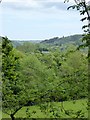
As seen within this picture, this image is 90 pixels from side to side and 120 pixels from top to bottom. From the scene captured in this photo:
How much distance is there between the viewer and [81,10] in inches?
155

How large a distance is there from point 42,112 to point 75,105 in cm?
61

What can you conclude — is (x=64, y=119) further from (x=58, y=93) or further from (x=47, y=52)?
(x=47, y=52)

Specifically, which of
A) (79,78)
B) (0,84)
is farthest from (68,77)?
(0,84)

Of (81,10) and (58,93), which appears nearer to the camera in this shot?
(81,10)

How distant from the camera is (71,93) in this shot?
187 inches

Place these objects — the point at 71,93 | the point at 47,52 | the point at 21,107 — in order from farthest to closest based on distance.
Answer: the point at 47,52
the point at 21,107
the point at 71,93

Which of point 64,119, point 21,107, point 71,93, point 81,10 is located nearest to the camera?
point 81,10

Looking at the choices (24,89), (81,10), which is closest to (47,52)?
(24,89)

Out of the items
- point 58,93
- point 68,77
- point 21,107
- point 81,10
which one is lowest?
point 21,107

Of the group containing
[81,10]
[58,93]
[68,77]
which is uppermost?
[81,10]

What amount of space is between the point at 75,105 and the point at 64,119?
0.77 meters

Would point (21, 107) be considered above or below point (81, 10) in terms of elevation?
below

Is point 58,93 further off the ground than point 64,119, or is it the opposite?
point 58,93

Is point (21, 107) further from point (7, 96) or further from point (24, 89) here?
point (24, 89)
